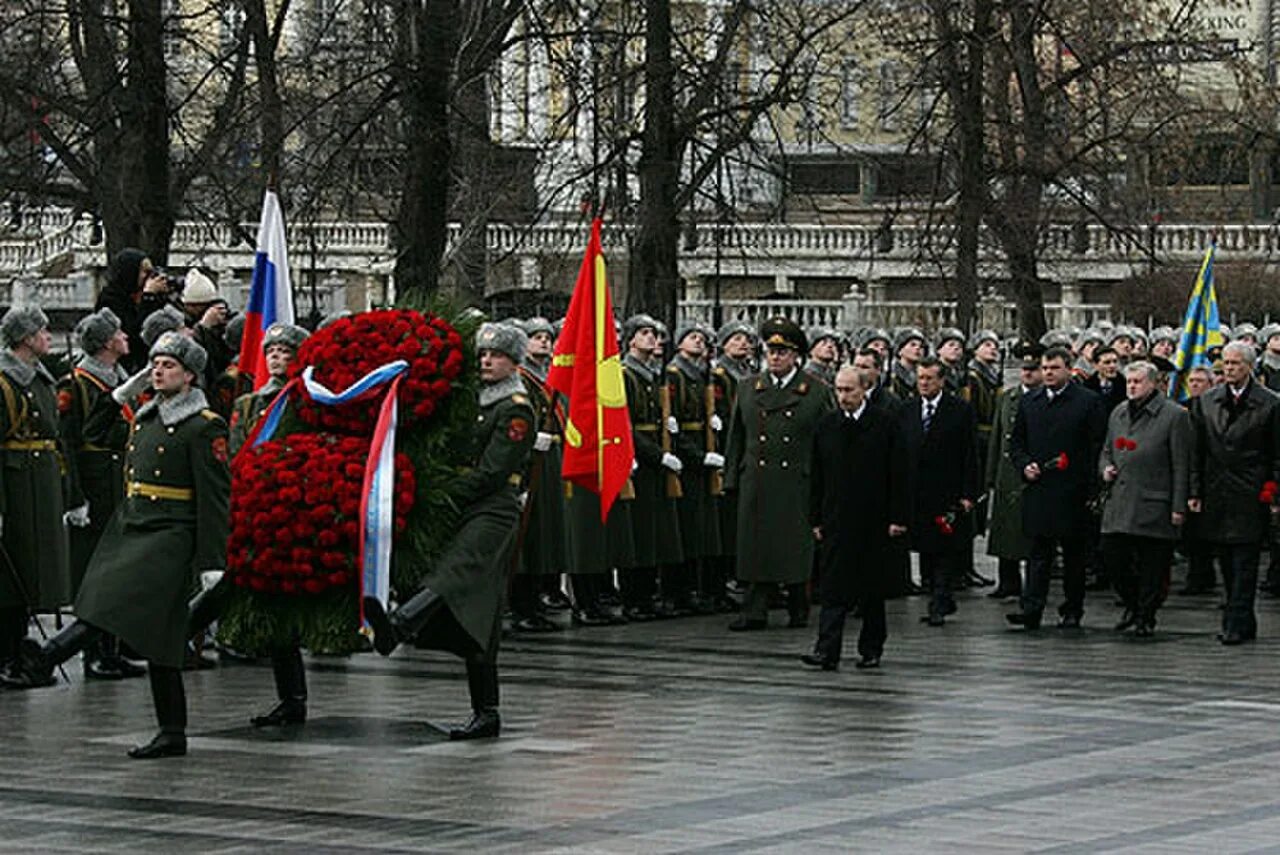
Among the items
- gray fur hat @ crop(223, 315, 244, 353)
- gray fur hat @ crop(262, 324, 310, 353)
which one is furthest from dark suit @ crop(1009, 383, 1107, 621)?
gray fur hat @ crop(262, 324, 310, 353)

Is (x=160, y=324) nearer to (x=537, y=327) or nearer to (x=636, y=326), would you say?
(x=537, y=327)

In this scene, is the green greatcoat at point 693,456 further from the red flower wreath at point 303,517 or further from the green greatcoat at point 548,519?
the red flower wreath at point 303,517

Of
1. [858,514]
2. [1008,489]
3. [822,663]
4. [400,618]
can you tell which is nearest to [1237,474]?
[1008,489]

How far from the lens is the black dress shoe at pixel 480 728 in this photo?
13.9 metres

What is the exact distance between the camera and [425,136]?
22797 mm

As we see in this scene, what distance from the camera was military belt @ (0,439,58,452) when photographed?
637 inches

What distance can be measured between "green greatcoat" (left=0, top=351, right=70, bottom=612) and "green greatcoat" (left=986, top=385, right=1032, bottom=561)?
7.22 m

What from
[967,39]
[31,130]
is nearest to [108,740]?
[31,130]

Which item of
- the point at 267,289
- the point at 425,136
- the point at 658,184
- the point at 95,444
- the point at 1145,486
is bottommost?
the point at 1145,486

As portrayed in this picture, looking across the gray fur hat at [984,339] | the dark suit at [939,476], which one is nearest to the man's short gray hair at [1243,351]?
the dark suit at [939,476]

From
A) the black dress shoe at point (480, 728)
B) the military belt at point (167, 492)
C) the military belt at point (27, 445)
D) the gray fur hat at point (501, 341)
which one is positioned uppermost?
the gray fur hat at point (501, 341)

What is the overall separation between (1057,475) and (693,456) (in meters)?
2.45

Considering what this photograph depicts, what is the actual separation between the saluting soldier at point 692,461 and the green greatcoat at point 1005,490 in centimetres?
203

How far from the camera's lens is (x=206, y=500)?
44.9ft
